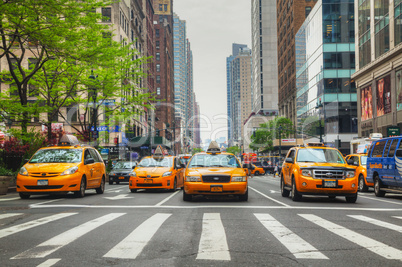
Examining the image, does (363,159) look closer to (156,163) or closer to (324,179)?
(324,179)

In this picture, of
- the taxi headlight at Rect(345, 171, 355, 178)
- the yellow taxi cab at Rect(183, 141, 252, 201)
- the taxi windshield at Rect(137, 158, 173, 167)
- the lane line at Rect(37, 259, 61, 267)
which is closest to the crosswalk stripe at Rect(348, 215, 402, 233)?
the taxi headlight at Rect(345, 171, 355, 178)

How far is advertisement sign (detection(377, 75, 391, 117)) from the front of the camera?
125 feet

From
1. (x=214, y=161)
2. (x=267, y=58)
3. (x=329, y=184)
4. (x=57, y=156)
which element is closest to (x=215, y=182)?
(x=214, y=161)

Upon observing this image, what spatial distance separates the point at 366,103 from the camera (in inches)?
1735

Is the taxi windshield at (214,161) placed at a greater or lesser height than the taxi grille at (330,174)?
greater

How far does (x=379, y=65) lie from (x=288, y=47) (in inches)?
1995

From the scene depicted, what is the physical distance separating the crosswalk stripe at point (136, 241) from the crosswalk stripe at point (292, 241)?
2.04 metres

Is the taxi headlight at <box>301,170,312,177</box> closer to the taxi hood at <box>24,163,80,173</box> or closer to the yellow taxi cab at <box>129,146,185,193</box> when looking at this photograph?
the yellow taxi cab at <box>129,146,185,193</box>

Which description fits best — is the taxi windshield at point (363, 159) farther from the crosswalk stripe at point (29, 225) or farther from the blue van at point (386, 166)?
the crosswalk stripe at point (29, 225)

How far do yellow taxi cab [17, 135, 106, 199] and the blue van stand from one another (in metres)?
11.3

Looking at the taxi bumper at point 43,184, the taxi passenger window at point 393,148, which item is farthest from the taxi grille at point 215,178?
the taxi passenger window at point 393,148

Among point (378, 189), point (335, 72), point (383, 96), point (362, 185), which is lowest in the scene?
point (362, 185)

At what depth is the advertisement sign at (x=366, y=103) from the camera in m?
42.9

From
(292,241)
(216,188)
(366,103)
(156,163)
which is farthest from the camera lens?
(366,103)
